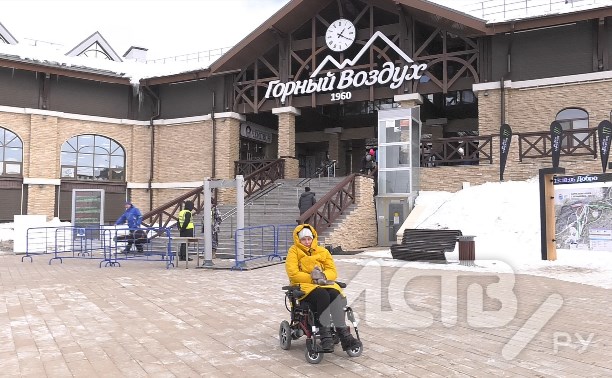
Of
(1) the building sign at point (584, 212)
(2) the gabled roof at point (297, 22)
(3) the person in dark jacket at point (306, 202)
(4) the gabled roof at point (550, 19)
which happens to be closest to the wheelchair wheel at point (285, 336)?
(1) the building sign at point (584, 212)

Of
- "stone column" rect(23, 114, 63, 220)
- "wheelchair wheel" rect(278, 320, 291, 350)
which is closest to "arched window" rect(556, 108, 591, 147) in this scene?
"wheelchair wheel" rect(278, 320, 291, 350)

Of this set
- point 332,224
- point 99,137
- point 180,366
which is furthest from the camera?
point 99,137

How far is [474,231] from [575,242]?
2773 mm

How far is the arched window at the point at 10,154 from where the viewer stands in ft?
74.9

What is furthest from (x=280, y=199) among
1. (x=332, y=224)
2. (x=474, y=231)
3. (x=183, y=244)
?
(x=474, y=231)

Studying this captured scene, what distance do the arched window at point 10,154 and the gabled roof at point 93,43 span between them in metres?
10.0

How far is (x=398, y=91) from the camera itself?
21.4 metres

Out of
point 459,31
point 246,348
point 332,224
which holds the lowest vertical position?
point 246,348

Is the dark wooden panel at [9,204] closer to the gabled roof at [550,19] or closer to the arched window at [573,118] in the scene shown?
the gabled roof at [550,19]

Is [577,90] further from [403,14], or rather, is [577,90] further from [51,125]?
[51,125]

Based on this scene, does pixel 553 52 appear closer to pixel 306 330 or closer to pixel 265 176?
pixel 265 176

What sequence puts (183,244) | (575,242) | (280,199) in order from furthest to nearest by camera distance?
(280,199), (183,244), (575,242)

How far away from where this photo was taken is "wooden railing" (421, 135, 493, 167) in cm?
1952

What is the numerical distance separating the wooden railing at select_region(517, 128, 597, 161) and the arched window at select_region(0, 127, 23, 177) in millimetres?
21066
